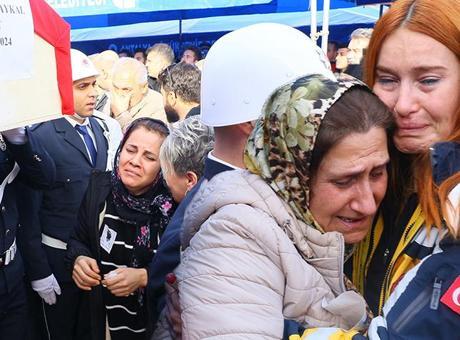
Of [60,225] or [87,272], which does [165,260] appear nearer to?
[87,272]

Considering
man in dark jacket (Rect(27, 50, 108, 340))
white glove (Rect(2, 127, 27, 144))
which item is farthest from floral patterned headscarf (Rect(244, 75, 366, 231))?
man in dark jacket (Rect(27, 50, 108, 340))

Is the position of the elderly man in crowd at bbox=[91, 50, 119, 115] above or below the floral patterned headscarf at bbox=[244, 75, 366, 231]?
below

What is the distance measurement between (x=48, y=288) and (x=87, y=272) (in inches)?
32.9

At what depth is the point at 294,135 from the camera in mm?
1184

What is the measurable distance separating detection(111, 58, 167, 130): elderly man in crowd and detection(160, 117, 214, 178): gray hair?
270 cm

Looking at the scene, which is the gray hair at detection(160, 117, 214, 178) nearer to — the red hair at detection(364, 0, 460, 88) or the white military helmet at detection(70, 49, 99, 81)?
the red hair at detection(364, 0, 460, 88)

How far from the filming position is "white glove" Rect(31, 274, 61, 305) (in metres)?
3.23

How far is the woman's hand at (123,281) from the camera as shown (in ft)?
7.88

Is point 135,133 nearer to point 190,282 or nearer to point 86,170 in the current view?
point 86,170

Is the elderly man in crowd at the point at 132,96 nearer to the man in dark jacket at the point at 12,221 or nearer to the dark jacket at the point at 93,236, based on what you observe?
the man in dark jacket at the point at 12,221

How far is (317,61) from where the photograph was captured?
182 centimetres

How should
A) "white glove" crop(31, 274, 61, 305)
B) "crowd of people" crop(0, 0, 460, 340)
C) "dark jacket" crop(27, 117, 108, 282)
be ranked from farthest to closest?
"dark jacket" crop(27, 117, 108, 282)
"white glove" crop(31, 274, 61, 305)
"crowd of people" crop(0, 0, 460, 340)

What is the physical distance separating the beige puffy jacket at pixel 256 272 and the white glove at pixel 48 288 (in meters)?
2.23

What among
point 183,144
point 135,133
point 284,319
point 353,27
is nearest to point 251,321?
point 284,319
